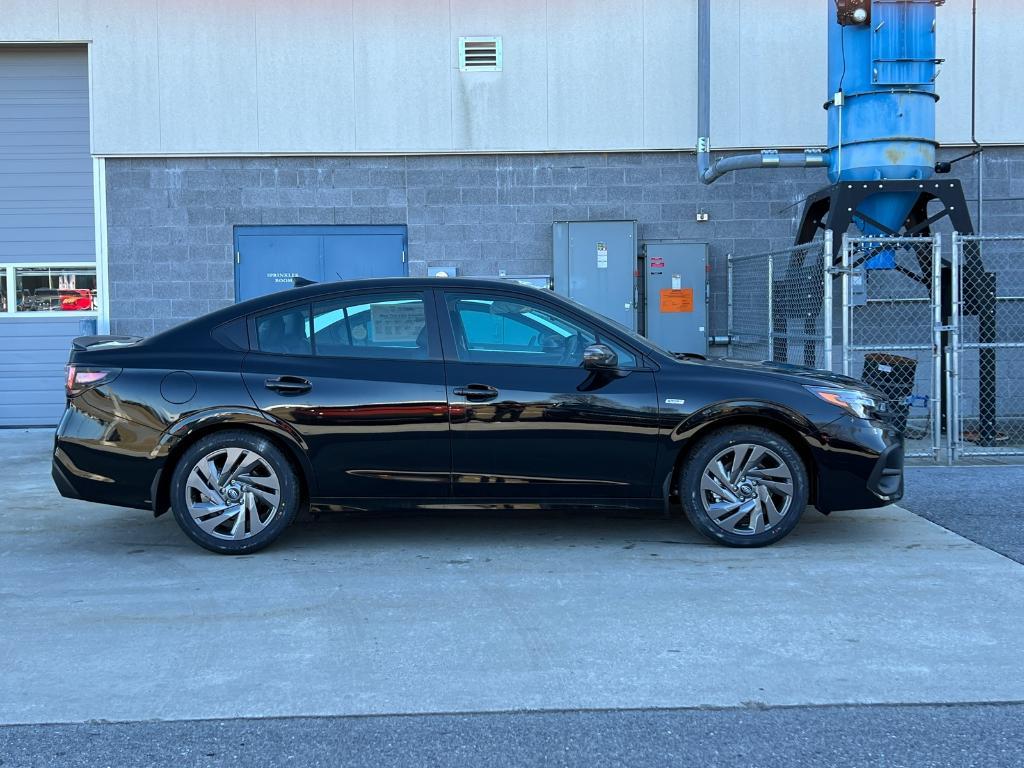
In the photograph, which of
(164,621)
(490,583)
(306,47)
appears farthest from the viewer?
(306,47)

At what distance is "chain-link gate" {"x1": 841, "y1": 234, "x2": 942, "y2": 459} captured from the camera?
9234 mm

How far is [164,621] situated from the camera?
5.00 metres

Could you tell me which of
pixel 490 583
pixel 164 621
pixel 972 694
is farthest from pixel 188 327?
pixel 972 694

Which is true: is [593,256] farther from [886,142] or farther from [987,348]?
[987,348]

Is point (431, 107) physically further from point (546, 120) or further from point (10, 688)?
point (10, 688)

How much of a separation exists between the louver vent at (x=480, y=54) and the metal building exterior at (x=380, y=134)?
2 centimetres

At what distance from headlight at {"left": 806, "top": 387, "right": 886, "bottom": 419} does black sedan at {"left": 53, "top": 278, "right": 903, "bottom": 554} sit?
0.04ft

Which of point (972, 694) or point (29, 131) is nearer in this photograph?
point (972, 694)

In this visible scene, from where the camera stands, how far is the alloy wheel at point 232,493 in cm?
604

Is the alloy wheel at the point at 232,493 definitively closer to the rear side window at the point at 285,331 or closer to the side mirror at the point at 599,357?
the rear side window at the point at 285,331

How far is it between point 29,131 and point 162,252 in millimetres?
2111

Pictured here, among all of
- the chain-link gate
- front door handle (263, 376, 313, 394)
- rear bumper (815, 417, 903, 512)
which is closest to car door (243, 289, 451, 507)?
front door handle (263, 376, 313, 394)

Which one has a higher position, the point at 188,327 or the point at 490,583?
the point at 188,327

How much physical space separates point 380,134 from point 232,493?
7.01 m
